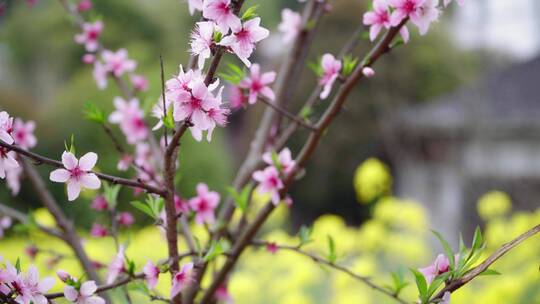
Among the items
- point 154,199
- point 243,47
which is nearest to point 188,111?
point 243,47

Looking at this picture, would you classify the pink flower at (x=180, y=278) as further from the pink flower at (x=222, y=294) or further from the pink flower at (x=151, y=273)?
the pink flower at (x=222, y=294)

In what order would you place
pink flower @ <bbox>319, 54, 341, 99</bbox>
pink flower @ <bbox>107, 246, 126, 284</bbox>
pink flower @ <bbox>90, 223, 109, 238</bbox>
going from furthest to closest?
1. pink flower @ <bbox>90, 223, 109, 238</bbox>
2. pink flower @ <bbox>319, 54, 341, 99</bbox>
3. pink flower @ <bbox>107, 246, 126, 284</bbox>

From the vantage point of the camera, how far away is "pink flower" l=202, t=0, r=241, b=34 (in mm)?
632

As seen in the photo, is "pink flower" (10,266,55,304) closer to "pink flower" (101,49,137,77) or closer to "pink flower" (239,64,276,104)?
"pink flower" (239,64,276,104)

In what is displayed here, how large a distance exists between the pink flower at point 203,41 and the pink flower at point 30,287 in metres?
0.32

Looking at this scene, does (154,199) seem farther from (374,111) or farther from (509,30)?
(509,30)

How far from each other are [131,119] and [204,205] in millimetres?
345

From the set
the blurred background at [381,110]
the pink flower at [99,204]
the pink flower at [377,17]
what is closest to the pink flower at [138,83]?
the pink flower at [99,204]

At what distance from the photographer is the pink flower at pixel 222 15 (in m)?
0.63

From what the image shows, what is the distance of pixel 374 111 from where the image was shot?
25.5 feet

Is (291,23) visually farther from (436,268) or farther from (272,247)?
(436,268)

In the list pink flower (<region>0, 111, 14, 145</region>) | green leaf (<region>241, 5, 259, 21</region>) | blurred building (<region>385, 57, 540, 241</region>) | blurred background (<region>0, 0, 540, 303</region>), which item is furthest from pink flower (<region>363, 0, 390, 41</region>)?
blurred building (<region>385, 57, 540, 241</region>)

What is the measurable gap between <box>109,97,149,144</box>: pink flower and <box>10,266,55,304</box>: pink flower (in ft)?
2.15

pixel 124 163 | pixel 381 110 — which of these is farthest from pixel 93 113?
pixel 381 110
